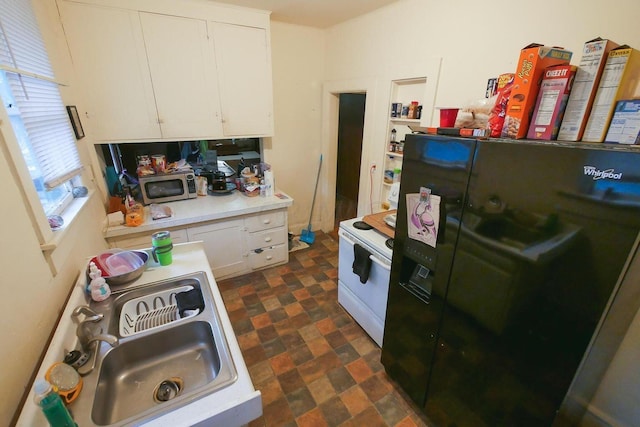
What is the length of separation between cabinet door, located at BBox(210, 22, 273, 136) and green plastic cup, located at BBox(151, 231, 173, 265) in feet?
4.97

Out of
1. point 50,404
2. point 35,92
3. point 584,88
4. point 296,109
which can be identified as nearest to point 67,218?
point 35,92

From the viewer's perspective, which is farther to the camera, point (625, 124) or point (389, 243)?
point (389, 243)

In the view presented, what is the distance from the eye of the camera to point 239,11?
242cm

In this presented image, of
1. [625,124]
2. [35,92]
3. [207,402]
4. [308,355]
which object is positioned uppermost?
[35,92]

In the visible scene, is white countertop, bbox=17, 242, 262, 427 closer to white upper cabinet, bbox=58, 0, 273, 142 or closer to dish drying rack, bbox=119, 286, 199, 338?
dish drying rack, bbox=119, 286, 199, 338

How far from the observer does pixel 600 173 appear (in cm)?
75

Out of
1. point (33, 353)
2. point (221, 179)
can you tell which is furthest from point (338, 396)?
point (221, 179)

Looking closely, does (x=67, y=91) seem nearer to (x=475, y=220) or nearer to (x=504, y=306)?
(x=475, y=220)

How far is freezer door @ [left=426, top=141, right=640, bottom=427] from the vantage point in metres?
0.77

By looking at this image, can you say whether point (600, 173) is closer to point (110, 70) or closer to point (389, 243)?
point (389, 243)

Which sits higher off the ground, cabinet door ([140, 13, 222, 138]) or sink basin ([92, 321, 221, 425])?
cabinet door ([140, 13, 222, 138])

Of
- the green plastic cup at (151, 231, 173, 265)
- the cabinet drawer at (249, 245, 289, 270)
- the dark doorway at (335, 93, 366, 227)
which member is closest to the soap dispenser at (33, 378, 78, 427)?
the green plastic cup at (151, 231, 173, 265)

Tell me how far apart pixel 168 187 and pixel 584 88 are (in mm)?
2913

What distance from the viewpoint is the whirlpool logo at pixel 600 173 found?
726 mm
